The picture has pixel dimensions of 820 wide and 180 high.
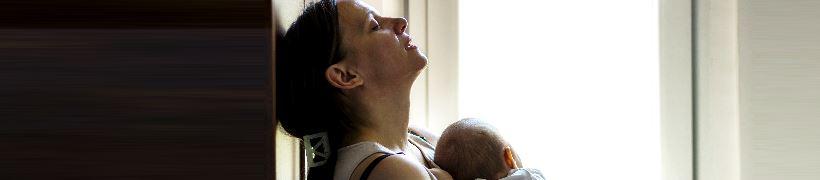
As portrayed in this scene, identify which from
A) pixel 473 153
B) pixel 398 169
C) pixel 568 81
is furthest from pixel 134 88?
pixel 568 81

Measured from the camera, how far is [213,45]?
0.78m

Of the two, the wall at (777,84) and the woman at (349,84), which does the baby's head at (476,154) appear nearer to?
the woman at (349,84)

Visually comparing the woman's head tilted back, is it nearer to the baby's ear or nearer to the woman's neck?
the woman's neck

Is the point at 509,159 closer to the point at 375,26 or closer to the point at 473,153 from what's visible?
the point at 473,153

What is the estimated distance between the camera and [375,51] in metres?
1.15

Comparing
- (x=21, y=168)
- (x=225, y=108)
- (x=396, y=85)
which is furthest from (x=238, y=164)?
(x=396, y=85)

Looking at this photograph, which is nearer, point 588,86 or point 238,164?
point 238,164

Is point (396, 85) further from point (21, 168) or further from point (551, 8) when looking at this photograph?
point (551, 8)

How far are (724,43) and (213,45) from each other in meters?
1.38

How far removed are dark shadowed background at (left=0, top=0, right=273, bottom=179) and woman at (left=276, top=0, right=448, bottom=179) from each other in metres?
0.30

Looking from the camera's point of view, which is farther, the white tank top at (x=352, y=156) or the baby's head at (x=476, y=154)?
the baby's head at (x=476, y=154)

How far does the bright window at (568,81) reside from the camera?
6.54ft

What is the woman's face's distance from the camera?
45.1 inches

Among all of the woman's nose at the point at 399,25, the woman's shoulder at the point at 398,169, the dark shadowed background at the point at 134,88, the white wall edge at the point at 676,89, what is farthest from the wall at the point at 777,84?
the dark shadowed background at the point at 134,88
